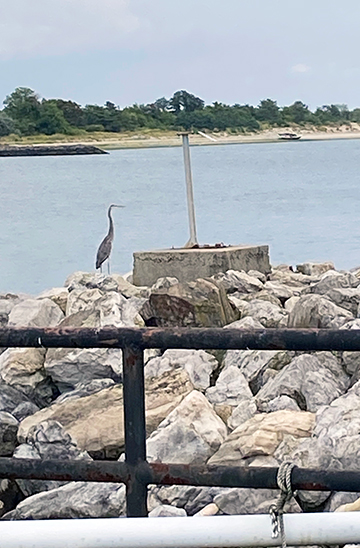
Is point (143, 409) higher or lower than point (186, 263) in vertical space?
higher

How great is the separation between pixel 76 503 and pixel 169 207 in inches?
615

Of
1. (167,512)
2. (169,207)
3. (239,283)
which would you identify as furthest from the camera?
(169,207)

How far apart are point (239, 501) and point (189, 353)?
148 centimetres

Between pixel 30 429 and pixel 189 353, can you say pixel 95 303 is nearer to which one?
pixel 189 353

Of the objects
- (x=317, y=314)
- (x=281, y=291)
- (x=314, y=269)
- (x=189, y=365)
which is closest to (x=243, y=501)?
(x=189, y=365)

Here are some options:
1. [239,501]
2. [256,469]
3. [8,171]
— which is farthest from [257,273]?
[8,171]

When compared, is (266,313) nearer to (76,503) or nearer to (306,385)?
(306,385)

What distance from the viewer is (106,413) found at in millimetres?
3281

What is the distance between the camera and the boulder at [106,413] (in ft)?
10.3

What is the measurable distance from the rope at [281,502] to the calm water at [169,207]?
812 cm

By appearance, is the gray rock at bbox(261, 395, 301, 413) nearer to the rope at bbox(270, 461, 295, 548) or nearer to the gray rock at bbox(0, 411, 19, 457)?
the gray rock at bbox(0, 411, 19, 457)

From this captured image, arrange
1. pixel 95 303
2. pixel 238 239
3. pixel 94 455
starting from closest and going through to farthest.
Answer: pixel 94 455
pixel 95 303
pixel 238 239

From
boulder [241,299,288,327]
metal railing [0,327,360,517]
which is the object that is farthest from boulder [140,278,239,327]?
metal railing [0,327,360,517]

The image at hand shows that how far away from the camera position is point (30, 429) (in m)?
3.29
